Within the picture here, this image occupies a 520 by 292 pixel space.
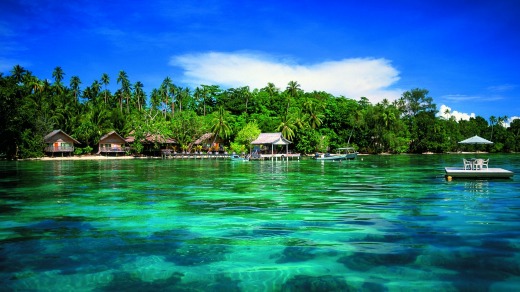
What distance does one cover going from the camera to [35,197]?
16.5 meters

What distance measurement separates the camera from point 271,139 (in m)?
61.5

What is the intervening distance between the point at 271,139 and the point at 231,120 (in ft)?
47.3

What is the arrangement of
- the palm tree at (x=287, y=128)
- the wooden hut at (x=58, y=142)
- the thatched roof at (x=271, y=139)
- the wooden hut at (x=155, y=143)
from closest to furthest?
the wooden hut at (x=58, y=142)
the thatched roof at (x=271, y=139)
the wooden hut at (x=155, y=143)
the palm tree at (x=287, y=128)

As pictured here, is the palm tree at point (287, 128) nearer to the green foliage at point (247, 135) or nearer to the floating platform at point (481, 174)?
the green foliage at point (247, 135)

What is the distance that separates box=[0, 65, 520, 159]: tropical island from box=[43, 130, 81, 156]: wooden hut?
1176mm

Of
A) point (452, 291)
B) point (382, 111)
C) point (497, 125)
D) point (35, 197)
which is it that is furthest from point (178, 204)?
point (497, 125)

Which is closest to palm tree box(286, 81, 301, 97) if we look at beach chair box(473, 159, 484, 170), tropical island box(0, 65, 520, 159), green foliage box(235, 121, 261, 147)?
tropical island box(0, 65, 520, 159)

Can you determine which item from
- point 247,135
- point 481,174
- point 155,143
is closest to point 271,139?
point 247,135

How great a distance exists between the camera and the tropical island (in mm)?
64125

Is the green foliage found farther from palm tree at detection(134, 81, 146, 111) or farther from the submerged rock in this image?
the submerged rock

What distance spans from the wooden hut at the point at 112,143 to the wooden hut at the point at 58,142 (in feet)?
14.5

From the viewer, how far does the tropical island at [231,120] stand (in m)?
64.1

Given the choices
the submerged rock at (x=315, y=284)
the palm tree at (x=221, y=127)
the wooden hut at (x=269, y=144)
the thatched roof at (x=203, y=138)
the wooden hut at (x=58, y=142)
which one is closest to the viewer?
the submerged rock at (x=315, y=284)

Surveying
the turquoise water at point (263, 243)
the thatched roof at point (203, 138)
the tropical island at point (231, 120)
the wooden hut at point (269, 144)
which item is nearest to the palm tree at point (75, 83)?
the tropical island at point (231, 120)
